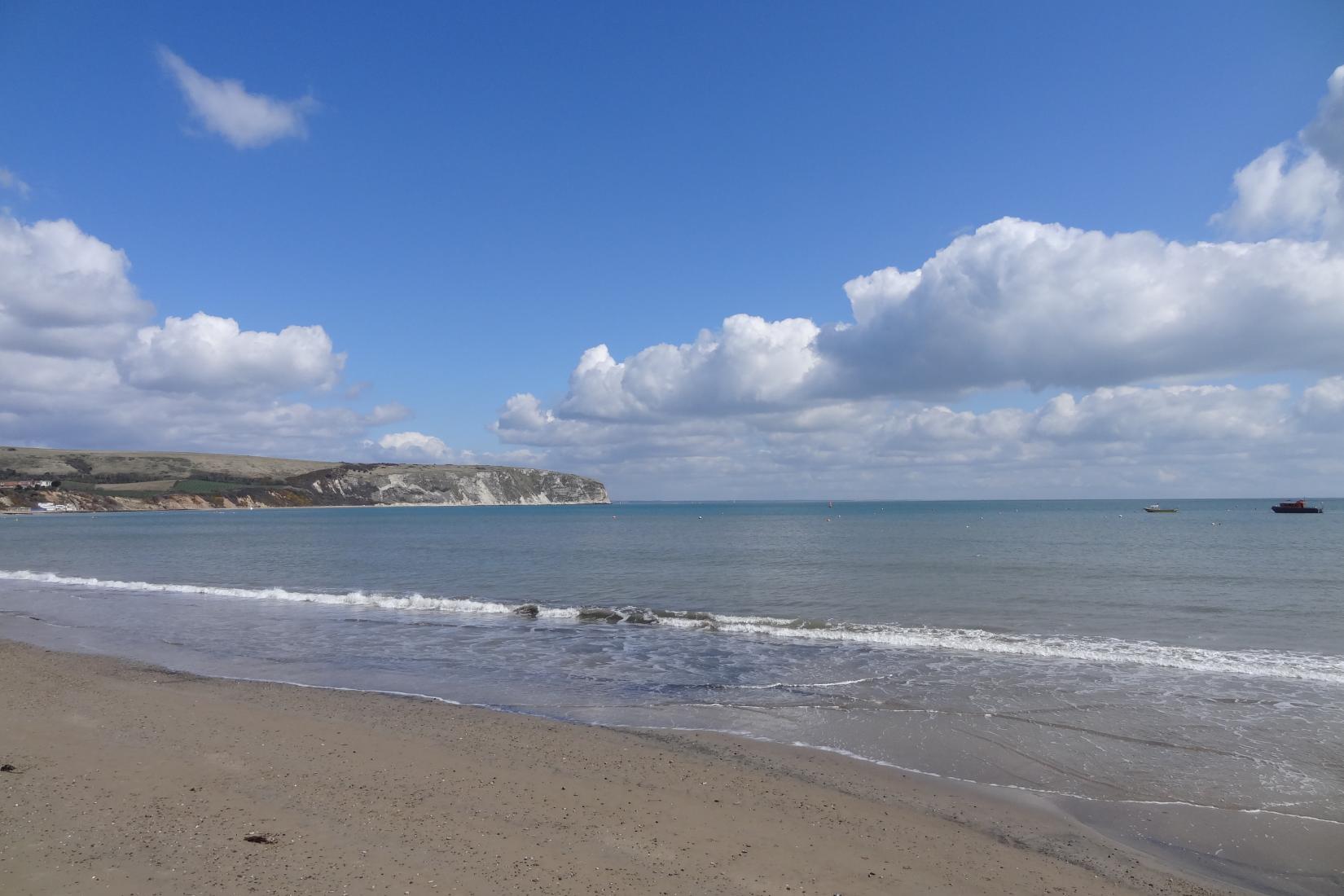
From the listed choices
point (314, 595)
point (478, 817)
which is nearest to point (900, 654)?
point (478, 817)

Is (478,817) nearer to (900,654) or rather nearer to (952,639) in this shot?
(900,654)

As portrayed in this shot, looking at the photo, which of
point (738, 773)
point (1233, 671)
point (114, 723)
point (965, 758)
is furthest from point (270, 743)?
point (1233, 671)

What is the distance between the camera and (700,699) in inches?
508

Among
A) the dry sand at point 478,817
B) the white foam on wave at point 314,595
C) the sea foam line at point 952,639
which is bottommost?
the white foam on wave at point 314,595

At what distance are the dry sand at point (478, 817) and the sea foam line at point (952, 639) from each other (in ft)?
32.7

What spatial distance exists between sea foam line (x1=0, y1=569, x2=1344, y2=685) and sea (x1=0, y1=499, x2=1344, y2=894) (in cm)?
11

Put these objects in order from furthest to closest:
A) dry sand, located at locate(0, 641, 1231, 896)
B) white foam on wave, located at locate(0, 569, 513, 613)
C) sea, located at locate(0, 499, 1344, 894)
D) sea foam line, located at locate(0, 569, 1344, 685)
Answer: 1. white foam on wave, located at locate(0, 569, 513, 613)
2. sea foam line, located at locate(0, 569, 1344, 685)
3. sea, located at locate(0, 499, 1344, 894)
4. dry sand, located at locate(0, 641, 1231, 896)

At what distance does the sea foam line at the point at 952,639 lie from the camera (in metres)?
15.7

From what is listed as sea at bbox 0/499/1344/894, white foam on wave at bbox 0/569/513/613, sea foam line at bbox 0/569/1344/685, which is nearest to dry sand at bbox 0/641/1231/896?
sea at bbox 0/499/1344/894

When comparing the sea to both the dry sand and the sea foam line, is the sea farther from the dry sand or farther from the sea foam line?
the dry sand

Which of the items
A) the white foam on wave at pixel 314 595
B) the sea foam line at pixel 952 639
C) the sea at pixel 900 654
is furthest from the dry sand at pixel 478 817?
the white foam on wave at pixel 314 595

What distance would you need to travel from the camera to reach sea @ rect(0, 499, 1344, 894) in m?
9.02

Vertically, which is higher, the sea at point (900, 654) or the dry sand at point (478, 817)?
the dry sand at point (478, 817)

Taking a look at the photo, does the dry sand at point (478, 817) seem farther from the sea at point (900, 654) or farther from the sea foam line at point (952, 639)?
the sea foam line at point (952, 639)
